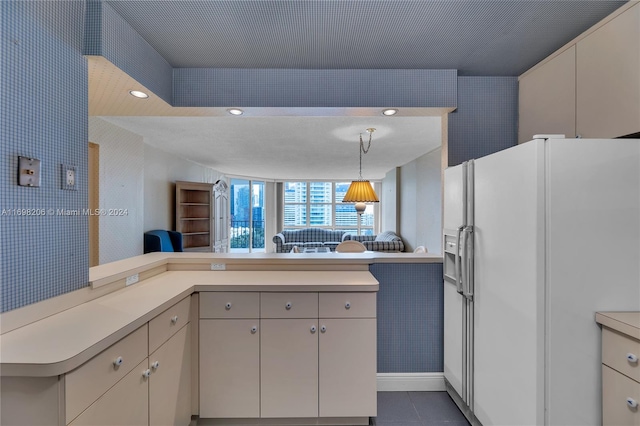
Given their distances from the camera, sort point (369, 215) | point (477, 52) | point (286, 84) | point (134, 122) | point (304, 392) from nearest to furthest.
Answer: point (304, 392) → point (477, 52) → point (286, 84) → point (134, 122) → point (369, 215)

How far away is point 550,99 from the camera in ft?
6.67

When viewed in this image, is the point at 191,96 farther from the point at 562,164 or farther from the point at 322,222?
the point at 322,222

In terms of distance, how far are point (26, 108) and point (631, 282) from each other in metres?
2.70

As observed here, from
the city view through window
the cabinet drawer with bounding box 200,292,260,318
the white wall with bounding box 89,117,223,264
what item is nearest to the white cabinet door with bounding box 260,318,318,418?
the cabinet drawer with bounding box 200,292,260,318

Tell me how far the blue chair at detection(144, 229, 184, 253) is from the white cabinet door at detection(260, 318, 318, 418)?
128 inches

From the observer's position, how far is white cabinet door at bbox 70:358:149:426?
1.09 meters

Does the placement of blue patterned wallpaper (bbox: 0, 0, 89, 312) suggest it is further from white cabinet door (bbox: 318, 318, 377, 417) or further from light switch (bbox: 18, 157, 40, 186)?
white cabinet door (bbox: 318, 318, 377, 417)

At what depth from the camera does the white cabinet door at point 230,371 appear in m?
1.83

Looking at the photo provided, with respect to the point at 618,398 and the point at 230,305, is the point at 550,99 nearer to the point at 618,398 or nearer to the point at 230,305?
the point at 618,398

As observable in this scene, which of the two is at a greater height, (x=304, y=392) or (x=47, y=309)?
(x=47, y=309)

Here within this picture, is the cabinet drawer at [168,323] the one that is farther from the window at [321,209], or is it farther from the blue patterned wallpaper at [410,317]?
the window at [321,209]

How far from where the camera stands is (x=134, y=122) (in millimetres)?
3508

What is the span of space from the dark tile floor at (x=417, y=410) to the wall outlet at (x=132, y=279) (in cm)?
173

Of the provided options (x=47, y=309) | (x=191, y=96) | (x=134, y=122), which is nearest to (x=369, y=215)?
(x=134, y=122)
